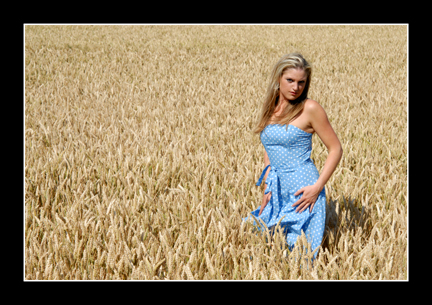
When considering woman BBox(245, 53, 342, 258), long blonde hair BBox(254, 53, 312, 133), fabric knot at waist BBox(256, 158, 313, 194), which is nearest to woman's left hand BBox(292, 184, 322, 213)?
woman BBox(245, 53, 342, 258)

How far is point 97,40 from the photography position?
12.4 m

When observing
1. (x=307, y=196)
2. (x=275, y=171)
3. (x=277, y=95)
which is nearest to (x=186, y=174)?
(x=275, y=171)

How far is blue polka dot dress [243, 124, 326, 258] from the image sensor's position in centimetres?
183

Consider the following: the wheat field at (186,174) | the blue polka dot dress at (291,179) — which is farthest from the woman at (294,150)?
the wheat field at (186,174)

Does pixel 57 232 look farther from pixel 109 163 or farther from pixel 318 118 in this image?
pixel 318 118

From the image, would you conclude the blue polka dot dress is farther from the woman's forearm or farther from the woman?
the woman's forearm

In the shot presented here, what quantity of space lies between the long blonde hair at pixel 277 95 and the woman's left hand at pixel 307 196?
0.32 metres

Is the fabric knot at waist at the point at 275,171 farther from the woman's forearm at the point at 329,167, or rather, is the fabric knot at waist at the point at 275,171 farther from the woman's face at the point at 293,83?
the woman's face at the point at 293,83

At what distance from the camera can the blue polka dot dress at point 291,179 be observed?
183 cm

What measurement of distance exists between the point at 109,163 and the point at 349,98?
153 inches

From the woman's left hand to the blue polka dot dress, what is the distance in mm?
55

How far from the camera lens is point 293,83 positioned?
5.80 ft

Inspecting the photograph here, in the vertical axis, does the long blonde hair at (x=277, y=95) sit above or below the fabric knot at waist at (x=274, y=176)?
above

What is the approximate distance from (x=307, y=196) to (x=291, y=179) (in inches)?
5.6
